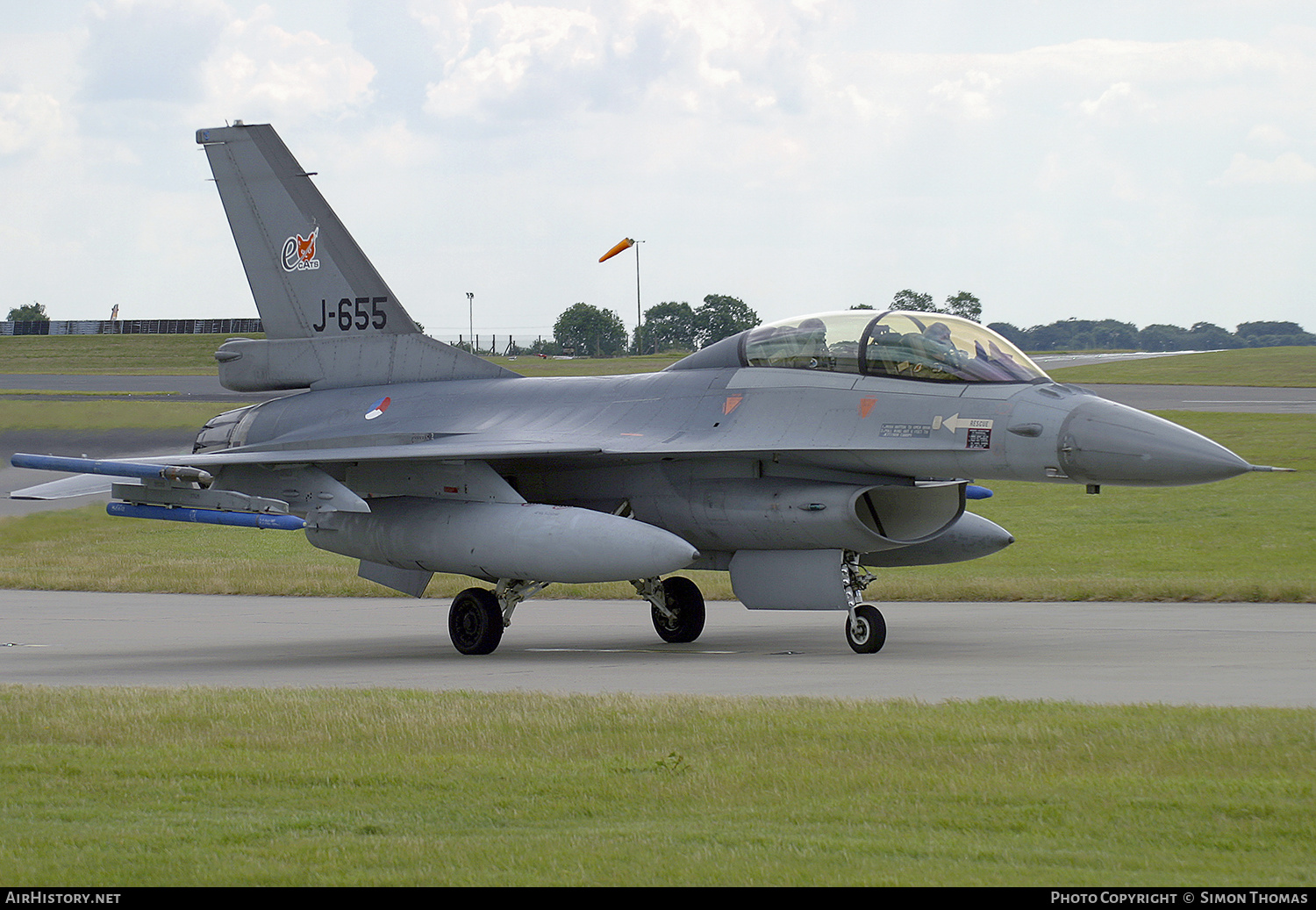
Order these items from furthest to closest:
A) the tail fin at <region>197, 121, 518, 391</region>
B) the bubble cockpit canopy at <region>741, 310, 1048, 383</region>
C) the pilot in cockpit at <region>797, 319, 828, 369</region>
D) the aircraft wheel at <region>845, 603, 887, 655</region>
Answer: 1. the tail fin at <region>197, 121, 518, 391</region>
2. the pilot in cockpit at <region>797, 319, 828, 369</region>
3. the aircraft wheel at <region>845, 603, 887, 655</region>
4. the bubble cockpit canopy at <region>741, 310, 1048, 383</region>

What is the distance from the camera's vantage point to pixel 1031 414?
12328mm

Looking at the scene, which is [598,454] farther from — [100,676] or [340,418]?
[100,676]

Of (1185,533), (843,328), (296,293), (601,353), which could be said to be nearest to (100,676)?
(296,293)

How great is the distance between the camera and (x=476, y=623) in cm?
1475

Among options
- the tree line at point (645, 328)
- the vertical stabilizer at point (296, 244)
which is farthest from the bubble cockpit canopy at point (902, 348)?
the tree line at point (645, 328)

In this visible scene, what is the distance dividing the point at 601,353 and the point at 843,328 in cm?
7750

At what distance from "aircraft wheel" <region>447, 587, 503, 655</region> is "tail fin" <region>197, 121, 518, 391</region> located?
314cm

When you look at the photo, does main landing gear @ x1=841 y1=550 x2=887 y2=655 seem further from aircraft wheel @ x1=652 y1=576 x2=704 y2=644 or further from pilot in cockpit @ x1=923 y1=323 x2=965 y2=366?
aircraft wheel @ x1=652 y1=576 x2=704 y2=644

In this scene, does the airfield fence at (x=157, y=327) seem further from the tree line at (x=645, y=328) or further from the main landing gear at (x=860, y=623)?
the main landing gear at (x=860, y=623)

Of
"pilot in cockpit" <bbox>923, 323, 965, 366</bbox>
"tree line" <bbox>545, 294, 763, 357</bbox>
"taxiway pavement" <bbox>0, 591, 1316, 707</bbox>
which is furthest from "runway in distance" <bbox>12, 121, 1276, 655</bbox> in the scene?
"tree line" <bbox>545, 294, 763, 357</bbox>

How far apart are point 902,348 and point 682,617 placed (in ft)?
13.2

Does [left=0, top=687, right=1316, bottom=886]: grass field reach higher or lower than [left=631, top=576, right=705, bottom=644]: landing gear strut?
higher

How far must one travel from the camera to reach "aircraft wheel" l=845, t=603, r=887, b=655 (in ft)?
43.5

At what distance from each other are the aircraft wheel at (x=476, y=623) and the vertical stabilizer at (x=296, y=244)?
3.75 m
